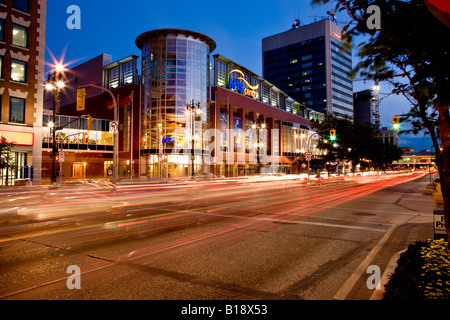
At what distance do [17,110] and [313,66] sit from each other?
130250 millimetres

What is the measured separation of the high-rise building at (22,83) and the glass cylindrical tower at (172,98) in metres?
23.5

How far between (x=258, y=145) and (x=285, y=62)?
88.8 meters

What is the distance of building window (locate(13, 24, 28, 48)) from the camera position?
27328mm

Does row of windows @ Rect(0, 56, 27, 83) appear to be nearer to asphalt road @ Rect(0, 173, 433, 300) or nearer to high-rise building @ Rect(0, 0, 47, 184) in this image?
high-rise building @ Rect(0, 0, 47, 184)

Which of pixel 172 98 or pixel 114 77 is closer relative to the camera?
pixel 172 98

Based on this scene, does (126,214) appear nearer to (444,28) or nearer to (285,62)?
(444,28)

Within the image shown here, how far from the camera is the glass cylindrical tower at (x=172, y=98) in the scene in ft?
170

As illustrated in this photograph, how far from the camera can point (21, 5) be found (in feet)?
90.4

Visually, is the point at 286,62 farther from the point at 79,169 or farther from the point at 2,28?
the point at 2,28

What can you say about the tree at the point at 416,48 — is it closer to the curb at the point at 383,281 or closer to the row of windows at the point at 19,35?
the curb at the point at 383,281

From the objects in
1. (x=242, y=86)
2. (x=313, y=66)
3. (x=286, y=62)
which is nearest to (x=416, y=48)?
(x=242, y=86)

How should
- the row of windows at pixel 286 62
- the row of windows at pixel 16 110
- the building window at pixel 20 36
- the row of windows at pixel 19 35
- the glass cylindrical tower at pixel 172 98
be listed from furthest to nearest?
1. the row of windows at pixel 286 62
2. the glass cylindrical tower at pixel 172 98
3. the building window at pixel 20 36
4. the row of windows at pixel 16 110
5. the row of windows at pixel 19 35

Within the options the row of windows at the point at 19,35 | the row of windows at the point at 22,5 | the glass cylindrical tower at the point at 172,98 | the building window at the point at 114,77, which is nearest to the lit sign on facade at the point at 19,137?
the row of windows at the point at 19,35
